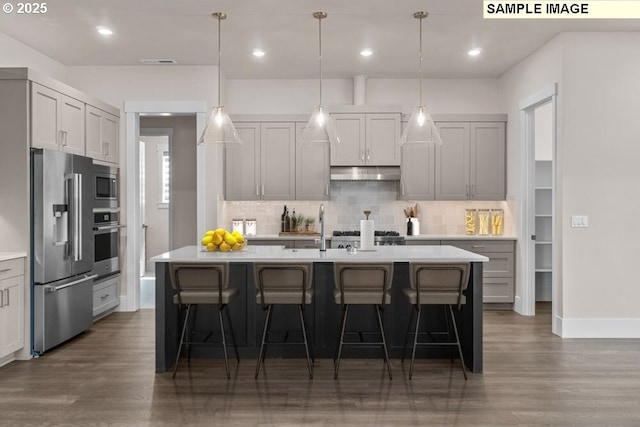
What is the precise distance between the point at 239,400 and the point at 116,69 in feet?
15.6

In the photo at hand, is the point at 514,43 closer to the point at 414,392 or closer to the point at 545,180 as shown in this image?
the point at 545,180

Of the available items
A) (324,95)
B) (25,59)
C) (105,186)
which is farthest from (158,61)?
(324,95)

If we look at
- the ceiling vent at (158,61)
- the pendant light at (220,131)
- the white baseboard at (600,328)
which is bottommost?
the white baseboard at (600,328)

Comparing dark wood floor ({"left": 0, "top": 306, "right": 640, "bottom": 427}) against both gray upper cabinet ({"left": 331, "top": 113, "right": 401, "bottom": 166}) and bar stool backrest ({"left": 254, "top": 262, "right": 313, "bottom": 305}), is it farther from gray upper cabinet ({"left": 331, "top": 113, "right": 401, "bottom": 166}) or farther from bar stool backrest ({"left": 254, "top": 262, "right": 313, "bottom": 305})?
gray upper cabinet ({"left": 331, "top": 113, "right": 401, "bottom": 166})

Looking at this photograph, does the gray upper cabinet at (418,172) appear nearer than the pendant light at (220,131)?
No

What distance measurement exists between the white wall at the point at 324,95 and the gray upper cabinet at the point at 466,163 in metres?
0.43

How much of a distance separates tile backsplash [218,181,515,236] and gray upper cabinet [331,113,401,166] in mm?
476

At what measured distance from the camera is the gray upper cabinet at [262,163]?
7070 mm

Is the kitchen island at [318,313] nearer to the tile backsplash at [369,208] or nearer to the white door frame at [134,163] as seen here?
the white door frame at [134,163]

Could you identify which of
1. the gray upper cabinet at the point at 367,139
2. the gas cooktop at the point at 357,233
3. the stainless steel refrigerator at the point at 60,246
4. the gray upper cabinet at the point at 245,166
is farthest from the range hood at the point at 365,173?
the stainless steel refrigerator at the point at 60,246

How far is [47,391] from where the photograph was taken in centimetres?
380

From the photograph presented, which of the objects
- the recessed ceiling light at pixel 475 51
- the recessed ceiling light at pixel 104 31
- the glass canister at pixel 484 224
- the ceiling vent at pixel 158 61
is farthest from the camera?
the glass canister at pixel 484 224

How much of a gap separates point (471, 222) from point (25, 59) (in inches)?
225

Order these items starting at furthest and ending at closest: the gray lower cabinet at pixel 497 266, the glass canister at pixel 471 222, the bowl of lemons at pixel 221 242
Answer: the glass canister at pixel 471 222, the gray lower cabinet at pixel 497 266, the bowl of lemons at pixel 221 242
